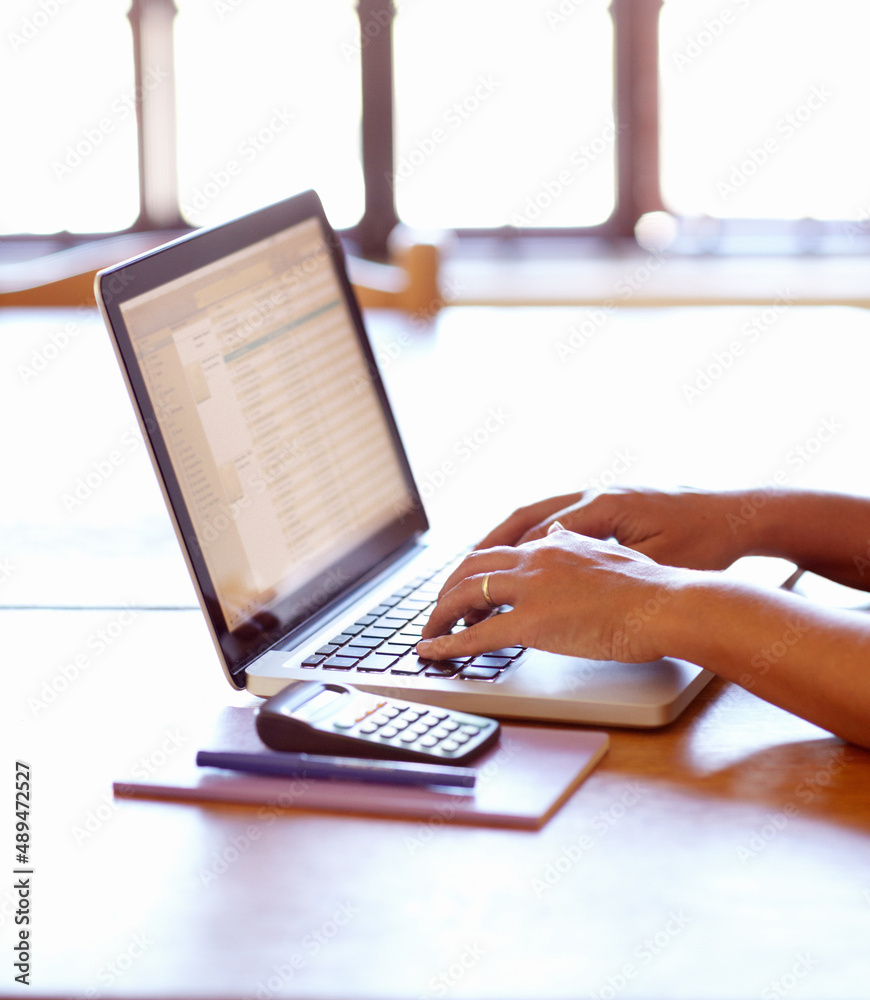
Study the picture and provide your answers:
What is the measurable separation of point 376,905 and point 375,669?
0.88 feet

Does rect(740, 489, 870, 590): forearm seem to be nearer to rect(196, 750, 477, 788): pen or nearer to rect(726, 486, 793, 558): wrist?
rect(726, 486, 793, 558): wrist

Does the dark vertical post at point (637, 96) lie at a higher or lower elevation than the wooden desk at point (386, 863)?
higher

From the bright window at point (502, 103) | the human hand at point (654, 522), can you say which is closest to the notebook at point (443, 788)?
the human hand at point (654, 522)

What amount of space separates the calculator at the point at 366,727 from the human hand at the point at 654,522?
29 centimetres

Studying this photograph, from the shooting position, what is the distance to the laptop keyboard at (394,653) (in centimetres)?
81

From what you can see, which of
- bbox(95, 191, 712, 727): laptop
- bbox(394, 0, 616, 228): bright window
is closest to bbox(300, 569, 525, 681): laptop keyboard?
bbox(95, 191, 712, 727): laptop

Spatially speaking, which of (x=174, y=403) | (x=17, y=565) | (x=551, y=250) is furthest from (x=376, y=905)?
(x=551, y=250)

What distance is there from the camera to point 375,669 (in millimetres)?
814

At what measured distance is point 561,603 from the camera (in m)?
0.79

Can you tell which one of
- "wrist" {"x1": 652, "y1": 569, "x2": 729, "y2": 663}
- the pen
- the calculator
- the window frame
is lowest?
the pen

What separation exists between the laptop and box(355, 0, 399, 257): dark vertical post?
2875 millimetres

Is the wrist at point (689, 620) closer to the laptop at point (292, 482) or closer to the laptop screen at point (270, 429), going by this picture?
the laptop at point (292, 482)

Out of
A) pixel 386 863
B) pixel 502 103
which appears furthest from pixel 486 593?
pixel 502 103

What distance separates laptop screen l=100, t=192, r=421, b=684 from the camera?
82cm
